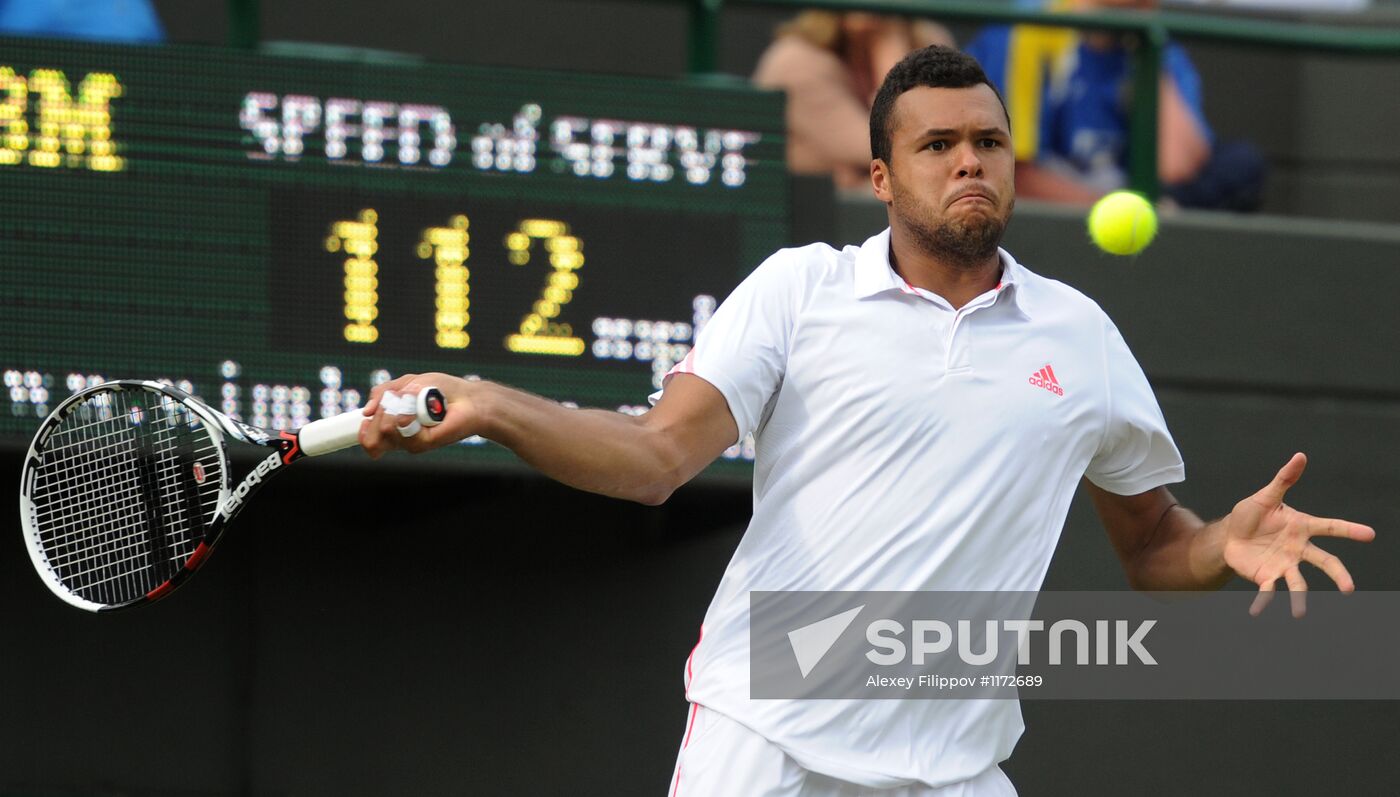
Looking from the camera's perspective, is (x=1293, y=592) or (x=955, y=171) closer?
(x=1293, y=592)

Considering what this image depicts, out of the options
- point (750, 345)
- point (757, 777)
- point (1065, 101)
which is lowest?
point (757, 777)

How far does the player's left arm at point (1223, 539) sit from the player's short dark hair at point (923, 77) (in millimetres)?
778

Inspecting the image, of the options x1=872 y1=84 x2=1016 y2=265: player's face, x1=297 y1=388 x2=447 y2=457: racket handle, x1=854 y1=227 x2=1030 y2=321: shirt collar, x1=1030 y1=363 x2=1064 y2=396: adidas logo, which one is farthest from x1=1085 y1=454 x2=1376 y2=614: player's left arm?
x1=297 y1=388 x2=447 y2=457: racket handle

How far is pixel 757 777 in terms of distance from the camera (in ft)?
10.4

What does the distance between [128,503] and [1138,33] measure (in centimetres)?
339

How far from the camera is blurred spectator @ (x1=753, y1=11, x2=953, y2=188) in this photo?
568 centimetres

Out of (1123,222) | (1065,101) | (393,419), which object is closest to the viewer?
(393,419)

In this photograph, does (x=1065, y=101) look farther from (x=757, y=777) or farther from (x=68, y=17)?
(x=757, y=777)

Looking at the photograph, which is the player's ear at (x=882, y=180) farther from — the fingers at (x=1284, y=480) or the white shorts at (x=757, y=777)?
the white shorts at (x=757, y=777)

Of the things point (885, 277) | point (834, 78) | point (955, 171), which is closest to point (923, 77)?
point (955, 171)

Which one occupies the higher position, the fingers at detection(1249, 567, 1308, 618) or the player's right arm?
the player's right arm

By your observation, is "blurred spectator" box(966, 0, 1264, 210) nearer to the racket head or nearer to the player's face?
the player's face

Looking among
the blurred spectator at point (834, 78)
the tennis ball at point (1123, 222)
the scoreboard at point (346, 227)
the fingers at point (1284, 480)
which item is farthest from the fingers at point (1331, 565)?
the blurred spectator at point (834, 78)

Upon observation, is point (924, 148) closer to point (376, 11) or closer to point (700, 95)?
point (700, 95)
